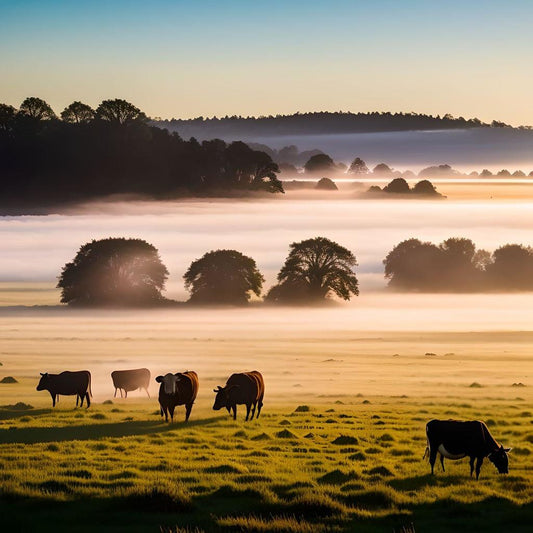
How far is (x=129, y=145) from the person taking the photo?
75875mm

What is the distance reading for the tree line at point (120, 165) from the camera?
7469cm

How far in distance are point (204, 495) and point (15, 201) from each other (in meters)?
58.3

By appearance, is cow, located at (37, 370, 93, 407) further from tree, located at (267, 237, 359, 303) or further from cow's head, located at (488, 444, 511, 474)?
tree, located at (267, 237, 359, 303)

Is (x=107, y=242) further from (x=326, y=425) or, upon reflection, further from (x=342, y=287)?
(x=326, y=425)

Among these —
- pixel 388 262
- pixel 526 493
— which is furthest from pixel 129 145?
pixel 526 493

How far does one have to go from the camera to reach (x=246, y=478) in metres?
22.5

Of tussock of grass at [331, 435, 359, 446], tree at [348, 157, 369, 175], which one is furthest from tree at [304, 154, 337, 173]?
tussock of grass at [331, 435, 359, 446]

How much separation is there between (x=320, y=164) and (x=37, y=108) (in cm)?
2339

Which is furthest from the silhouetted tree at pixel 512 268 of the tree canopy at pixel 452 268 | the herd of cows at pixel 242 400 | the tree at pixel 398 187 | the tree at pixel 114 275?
the herd of cows at pixel 242 400

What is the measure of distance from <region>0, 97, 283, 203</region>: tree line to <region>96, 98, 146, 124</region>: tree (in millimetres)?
2142

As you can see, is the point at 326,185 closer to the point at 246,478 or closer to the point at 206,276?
the point at 206,276

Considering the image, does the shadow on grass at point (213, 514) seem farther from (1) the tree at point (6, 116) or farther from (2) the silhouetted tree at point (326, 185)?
(1) the tree at point (6, 116)

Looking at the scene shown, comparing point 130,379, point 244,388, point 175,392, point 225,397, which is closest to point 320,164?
point 130,379

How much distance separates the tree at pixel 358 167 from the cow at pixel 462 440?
68.8 metres
